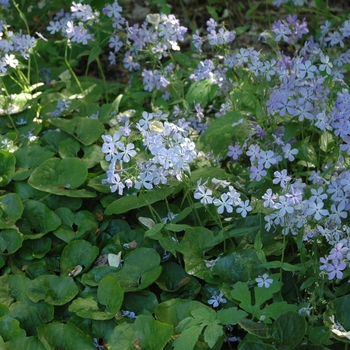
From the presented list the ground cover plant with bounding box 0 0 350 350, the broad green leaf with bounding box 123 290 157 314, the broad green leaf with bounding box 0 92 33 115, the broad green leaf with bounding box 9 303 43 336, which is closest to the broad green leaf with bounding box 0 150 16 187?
the ground cover plant with bounding box 0 0 350 350

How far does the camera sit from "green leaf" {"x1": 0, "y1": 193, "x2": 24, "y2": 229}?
2.66 meters

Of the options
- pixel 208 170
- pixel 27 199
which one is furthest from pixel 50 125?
pixel 208 170

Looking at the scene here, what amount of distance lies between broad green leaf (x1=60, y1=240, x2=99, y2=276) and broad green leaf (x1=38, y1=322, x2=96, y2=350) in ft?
1.12

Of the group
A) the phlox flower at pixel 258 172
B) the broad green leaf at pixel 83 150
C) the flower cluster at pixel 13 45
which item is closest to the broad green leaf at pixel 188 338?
the phlox flower at pixel 258 172

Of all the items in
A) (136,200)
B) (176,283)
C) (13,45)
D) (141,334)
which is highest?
(13,45)

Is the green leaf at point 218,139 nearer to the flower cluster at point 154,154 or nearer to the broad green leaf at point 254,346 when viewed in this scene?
the flower cluster at point 154,154

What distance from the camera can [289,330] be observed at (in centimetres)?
205

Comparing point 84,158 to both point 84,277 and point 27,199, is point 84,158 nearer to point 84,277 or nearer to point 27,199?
point 27,199

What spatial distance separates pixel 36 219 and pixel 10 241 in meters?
0.16

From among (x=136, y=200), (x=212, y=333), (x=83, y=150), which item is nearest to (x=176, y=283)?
(x=136, y=200)

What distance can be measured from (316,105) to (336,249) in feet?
2.32

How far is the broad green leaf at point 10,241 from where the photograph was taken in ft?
8.52

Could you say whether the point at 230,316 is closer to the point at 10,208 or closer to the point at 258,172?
the point at 258,172

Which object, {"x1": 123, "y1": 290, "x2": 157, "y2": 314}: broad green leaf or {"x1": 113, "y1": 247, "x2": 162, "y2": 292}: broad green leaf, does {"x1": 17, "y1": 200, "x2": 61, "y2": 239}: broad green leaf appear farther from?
{"x1": 123, "y1": 290, "x2": 157, "y2": 314}: broad green leaf
